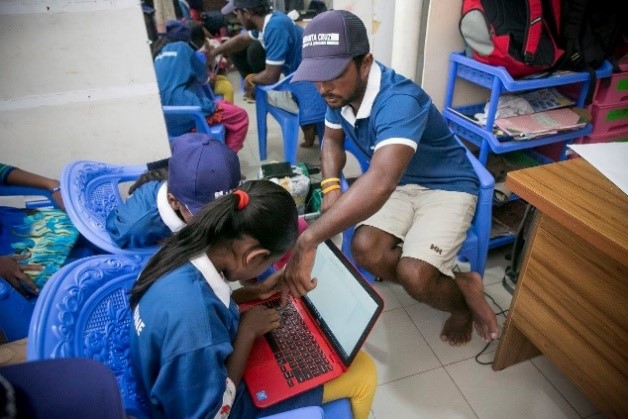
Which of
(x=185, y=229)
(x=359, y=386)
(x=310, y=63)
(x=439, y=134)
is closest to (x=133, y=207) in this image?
(x=185, y=229)

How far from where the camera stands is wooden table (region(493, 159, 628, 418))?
1.01m

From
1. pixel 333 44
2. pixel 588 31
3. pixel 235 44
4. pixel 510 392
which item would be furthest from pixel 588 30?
pixel 235 44

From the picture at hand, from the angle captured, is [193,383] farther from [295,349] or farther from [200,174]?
[200,174]

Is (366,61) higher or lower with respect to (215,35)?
higher

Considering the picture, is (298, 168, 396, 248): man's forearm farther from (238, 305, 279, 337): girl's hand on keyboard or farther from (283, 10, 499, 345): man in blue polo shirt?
(238, 305, 279, 337): girl's hand on keyboard

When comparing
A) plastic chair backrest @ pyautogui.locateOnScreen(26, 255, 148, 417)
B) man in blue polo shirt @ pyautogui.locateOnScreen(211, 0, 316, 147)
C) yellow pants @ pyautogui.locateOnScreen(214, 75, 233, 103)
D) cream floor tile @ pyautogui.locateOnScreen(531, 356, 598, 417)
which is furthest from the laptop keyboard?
yellow pants @ pyautogui.locateOnScreen(214, 75, 233, 103)

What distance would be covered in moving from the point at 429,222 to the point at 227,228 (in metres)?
0.92

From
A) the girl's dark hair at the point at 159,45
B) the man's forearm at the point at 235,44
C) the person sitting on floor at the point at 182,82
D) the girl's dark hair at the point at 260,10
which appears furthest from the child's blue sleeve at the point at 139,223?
the man's forearm at the point at 235,44

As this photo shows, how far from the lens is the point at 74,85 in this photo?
5.95ft

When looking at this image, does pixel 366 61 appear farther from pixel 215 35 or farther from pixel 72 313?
pixel 215 35

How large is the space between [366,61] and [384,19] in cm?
126

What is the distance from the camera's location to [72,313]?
823mm

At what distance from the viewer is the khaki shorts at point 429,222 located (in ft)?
5.03

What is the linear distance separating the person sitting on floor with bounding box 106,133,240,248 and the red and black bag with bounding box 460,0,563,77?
129cm
